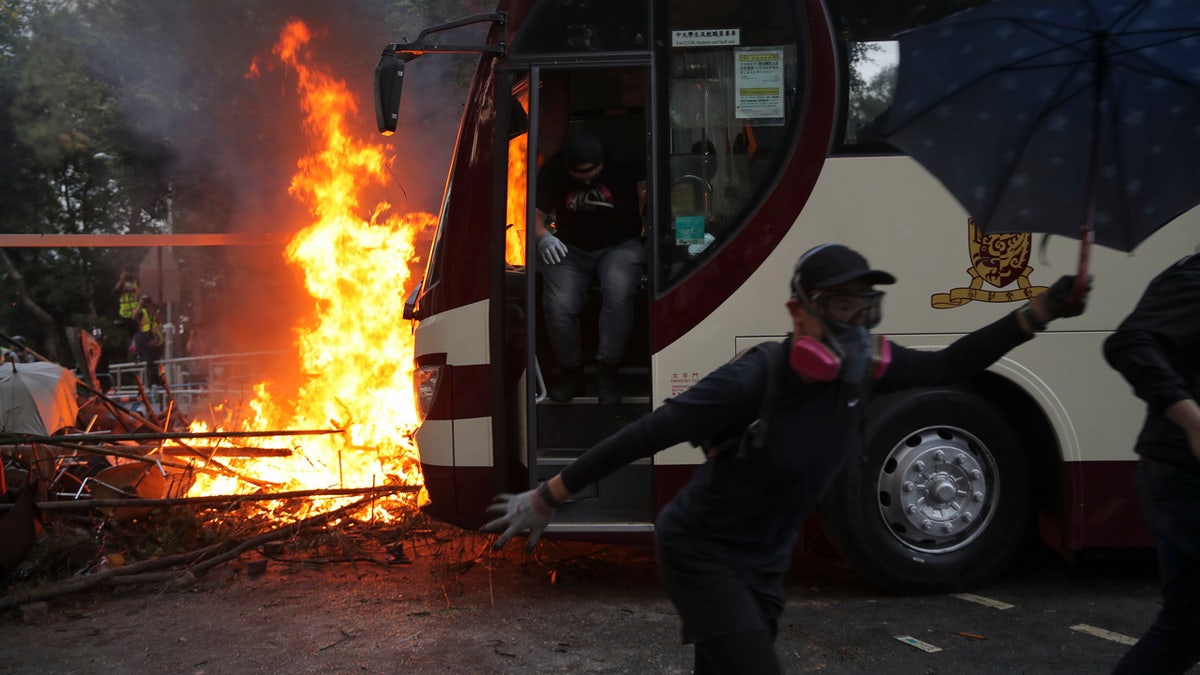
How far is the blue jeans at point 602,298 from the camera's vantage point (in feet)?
19.5

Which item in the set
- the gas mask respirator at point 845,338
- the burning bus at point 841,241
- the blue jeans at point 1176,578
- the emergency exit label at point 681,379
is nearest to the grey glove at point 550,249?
the burning bus at point 841,241

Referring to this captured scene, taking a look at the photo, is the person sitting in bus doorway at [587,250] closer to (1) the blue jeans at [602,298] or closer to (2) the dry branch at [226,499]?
(1) the blue jeans at [602,298]

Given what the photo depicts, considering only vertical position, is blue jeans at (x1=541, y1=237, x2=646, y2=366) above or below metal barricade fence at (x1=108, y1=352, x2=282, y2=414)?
above

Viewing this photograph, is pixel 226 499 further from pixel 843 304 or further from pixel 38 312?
pixel 38 312

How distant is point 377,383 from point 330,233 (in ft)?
5.72

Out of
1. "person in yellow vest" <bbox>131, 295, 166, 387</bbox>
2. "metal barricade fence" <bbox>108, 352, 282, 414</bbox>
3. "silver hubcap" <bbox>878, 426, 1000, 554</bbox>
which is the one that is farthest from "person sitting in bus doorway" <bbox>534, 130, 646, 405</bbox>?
"person in yellow vest" <bbox>131, 295, 166, 387</bbox>

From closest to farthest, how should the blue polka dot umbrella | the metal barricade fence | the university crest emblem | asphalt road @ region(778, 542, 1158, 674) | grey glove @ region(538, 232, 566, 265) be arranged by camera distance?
1. the blue polka dot umbrella
2. asphalt road @ region(778, 542, 1158, 674)
3. the university crest emblem
4. grey glove @ region(538, 232, 566, 265)
5. the metal barricade fence

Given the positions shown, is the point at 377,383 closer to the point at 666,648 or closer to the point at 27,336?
the point at 666,648

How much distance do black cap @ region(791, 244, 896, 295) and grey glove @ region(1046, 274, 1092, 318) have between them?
510mm

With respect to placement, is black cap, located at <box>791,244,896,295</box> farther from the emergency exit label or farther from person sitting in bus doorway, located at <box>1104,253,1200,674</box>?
the emergency exit label

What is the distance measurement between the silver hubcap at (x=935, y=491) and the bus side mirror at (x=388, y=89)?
3.23 m

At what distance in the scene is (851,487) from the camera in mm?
5562

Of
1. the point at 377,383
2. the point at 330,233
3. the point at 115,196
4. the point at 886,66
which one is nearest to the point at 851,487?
the point at 886,66

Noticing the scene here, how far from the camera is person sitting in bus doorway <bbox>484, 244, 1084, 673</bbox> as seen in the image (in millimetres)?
2770
